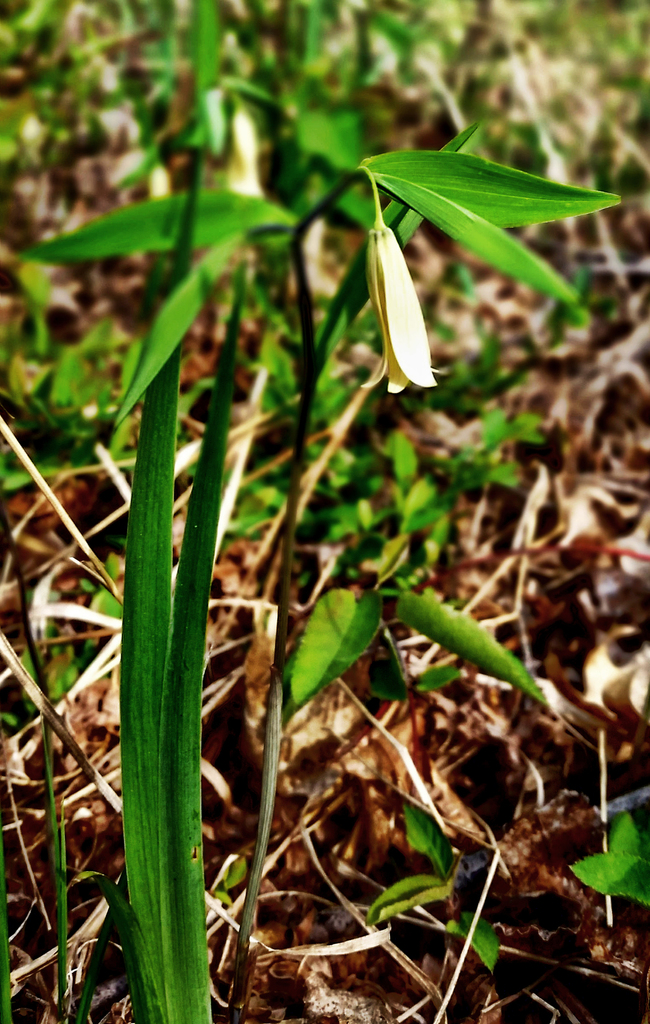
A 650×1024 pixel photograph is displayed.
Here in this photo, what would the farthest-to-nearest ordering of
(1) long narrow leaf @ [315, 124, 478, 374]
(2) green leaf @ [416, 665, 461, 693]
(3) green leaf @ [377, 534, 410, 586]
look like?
(3) green leaf @ [377, 534, 410, 586] → (2) green leaf @ [416, 665, 461, 693] → (1) long narrow leaf @ [315, 124, 478, 374]

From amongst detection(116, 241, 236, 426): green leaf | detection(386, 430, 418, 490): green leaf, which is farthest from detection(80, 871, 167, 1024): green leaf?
detection(386, 430, 418, 490): green leaf

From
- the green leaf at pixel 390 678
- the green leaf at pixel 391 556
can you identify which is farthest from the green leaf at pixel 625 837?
the green leaf at pixel 391 556

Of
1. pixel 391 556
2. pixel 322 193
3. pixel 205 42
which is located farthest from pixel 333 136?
pixel 391 556

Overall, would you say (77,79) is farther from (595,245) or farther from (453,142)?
(453,142)

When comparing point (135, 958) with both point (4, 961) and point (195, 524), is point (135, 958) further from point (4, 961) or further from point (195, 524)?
point (195, 524)

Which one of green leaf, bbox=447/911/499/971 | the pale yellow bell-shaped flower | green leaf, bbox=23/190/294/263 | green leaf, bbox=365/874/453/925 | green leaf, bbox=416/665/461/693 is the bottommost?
green leaf, bbox=447/911/499/971

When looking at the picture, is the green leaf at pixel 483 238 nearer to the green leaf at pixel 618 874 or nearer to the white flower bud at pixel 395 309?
the white flower bud at pixel 395 309

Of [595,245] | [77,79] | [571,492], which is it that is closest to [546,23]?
[595,245]

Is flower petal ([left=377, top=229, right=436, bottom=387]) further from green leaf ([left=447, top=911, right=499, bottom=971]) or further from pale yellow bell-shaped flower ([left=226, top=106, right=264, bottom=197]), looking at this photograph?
pale yellow bell-shaped flower ([left=226, top=106, right=264, bottom=197])
